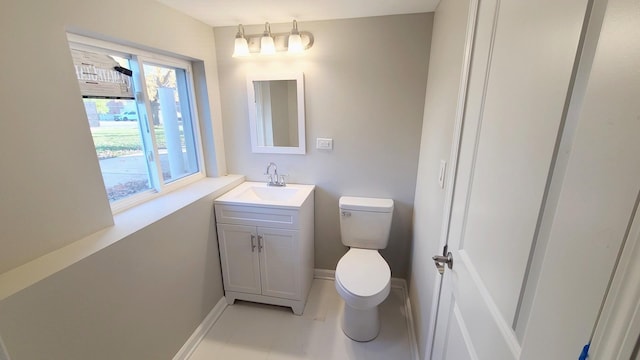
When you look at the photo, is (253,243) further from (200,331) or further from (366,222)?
(366,222)

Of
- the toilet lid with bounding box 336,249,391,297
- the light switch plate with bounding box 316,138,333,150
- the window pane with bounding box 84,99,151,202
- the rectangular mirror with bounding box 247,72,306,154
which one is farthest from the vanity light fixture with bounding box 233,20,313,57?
the toilet lid with bounding box 336,249,391,297

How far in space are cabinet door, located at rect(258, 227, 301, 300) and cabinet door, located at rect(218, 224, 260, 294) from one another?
2.2 inches

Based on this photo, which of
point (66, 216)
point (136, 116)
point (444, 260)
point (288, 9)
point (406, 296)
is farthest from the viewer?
point (406, 296)

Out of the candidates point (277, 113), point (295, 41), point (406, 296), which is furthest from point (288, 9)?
point (406, 296)

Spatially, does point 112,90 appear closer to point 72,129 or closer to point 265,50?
point 72,129

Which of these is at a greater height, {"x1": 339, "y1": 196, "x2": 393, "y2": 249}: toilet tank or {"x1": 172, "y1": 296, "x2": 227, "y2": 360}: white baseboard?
{"x1": 339, "y1": 196, "x2": 393, "y2": 249}: toilet tank

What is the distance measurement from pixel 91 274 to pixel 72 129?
63 cm

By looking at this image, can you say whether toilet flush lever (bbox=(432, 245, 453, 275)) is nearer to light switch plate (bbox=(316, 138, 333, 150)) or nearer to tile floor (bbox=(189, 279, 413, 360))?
tile floor (bbox=(189, 279, 413, 360))

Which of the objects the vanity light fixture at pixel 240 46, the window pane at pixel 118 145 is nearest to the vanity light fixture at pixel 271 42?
the vanity light fixture at pixel 240 46

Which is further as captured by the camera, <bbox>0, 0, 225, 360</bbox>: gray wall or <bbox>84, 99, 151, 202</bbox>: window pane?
<bbox>84, 99, 151, 202</bbox>: window pane

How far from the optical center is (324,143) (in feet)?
7.07

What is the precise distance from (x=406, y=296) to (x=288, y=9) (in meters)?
2.36

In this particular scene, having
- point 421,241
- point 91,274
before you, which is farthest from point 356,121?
point 91,274

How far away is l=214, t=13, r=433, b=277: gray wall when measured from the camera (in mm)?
1903
